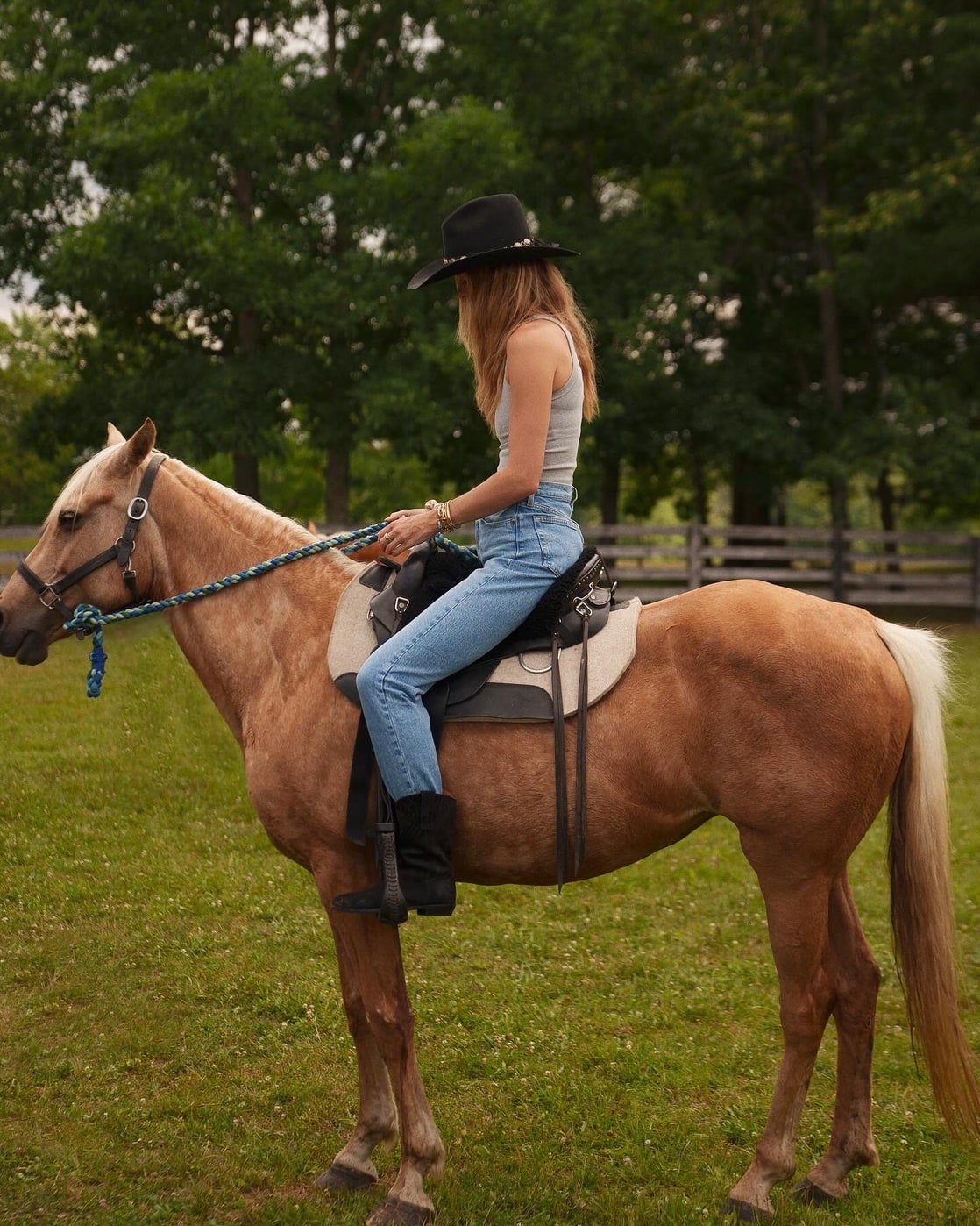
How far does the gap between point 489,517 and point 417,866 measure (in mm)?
1246

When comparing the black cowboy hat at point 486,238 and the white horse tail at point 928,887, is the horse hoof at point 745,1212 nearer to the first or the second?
the white horse tail at point 928,887

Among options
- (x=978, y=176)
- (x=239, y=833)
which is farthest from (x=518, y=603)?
(x=978, y=176)

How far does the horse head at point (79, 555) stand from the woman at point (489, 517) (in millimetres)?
1081

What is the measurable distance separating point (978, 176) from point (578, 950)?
69.6 ft

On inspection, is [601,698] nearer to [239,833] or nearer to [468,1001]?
[468,1001]

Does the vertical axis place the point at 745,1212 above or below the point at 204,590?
below

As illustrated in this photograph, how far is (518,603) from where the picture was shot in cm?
374

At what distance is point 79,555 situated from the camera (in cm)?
411

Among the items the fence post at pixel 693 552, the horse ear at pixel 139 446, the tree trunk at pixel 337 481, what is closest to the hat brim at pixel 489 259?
the horse ear at pixel 139 446

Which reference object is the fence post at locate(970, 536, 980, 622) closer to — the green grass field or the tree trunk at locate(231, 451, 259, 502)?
the tree trunk at locate(231, 451, 259, 502)

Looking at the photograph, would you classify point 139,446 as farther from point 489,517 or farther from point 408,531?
point 489,517

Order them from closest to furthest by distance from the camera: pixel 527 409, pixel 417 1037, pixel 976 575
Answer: pixel 527 409 → pixel 417 1037 → pixel 976 575

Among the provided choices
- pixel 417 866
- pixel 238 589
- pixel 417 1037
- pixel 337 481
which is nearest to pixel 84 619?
pixel 238 589

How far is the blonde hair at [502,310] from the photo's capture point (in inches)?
147
